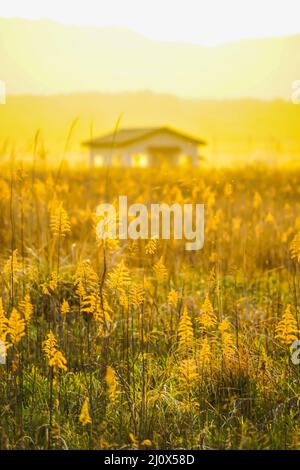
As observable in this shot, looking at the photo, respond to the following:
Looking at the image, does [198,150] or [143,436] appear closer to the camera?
[143,436]

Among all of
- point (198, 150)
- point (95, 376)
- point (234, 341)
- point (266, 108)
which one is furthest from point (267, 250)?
point (198, 150)

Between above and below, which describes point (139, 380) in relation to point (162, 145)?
below

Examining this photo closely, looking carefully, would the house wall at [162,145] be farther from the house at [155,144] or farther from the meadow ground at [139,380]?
the meadow ground at [139,380]

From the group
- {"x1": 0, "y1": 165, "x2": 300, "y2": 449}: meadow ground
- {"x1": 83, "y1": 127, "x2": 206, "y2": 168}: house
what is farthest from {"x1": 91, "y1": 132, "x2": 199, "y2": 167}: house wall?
{"x1": 0, "y1": 165, "x2": 300, "y2": 449}: meadow ground

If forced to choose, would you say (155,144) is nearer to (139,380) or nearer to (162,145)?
(162,145)

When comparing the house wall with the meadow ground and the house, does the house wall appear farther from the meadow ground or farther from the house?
the meadow ground

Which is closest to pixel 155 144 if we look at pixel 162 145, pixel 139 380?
pixel 162 145

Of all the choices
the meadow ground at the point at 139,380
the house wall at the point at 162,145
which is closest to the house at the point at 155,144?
the house wall at the point at 162,145

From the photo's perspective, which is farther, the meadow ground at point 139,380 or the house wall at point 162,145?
the house wall at point 162,145

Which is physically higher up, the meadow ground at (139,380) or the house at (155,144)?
the house at (155,144)

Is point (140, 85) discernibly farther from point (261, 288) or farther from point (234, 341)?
point (234, 341)

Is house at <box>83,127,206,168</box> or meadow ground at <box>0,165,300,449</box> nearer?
meadow ground at <box>0,165,300,449</box>
